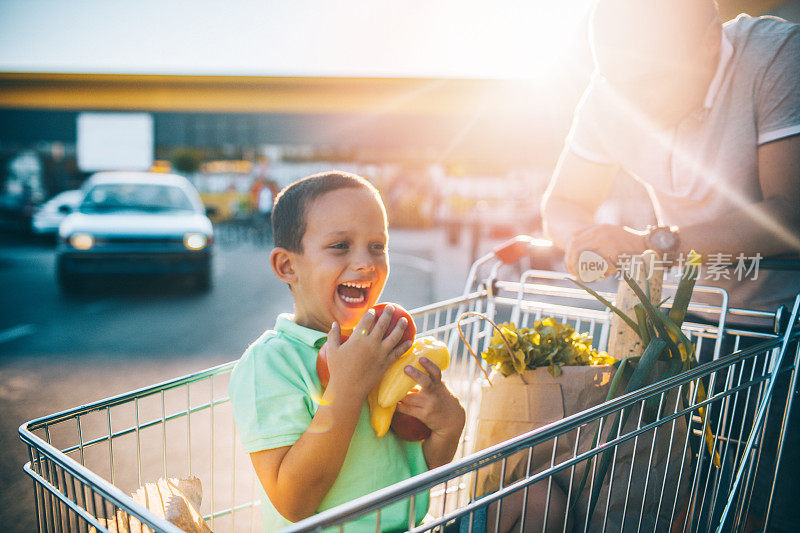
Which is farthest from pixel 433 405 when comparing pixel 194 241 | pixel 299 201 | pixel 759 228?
pixel 194 241

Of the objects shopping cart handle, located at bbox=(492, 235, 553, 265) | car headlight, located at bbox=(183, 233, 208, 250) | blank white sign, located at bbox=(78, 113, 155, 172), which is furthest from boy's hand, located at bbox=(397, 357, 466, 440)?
blank white sign, located at bbox=(78, 113, 155, 172)

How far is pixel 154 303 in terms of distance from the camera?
8320mm

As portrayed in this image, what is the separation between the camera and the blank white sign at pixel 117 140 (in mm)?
24422

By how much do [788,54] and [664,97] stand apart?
0.37 meters

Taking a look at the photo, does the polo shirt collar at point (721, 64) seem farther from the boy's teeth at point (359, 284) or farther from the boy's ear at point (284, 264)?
the boy's ear at point (284, 264)

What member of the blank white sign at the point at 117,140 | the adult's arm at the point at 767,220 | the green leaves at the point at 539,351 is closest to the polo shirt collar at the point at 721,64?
the adult's arm at the point at 767,220

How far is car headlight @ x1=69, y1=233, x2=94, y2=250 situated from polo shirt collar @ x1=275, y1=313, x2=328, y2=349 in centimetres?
801

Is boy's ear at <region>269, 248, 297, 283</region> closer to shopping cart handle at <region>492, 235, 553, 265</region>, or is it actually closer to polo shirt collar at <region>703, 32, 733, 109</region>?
shopping cart handle at <region>492, 235, 553, 265</region>

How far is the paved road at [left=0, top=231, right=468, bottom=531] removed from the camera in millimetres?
4133

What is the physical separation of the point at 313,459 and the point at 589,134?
1697 millimetres

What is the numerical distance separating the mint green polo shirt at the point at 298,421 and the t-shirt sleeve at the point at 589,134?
1.39m

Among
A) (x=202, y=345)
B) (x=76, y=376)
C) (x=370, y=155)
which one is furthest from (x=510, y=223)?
(x=370, y=155)

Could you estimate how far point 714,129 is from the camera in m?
1.92

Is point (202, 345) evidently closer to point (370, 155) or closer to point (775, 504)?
point (775, 504)
